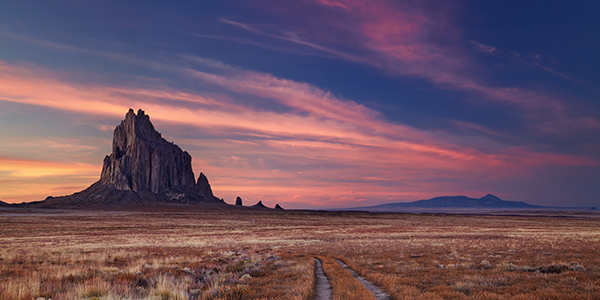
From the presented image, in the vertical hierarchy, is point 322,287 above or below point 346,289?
below

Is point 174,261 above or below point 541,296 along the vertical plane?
below

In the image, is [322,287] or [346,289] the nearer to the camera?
[346,289]

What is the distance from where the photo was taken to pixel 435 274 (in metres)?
14.4

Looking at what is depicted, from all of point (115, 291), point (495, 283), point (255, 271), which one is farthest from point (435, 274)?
point (115, 291)

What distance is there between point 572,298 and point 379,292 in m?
5.48

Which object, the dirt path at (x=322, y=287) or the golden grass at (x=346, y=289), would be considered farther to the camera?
the dirt path at (x=322, y=287)

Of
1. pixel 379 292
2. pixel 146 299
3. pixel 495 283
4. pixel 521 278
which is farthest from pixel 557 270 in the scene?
pixel 146 299

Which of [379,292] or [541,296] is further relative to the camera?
[379,292]

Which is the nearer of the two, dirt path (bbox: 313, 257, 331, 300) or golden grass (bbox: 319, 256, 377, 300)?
golden grass (bbox: 319, 256, 377, 300)

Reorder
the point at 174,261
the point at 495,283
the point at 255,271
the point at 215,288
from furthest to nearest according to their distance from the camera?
the point at 174,261 < the point at 255,271 < the point at 495,283 < the point at 215,288

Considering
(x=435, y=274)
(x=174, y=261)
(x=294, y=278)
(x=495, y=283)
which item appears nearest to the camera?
(x=495, y=283)

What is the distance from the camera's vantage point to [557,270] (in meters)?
14.2

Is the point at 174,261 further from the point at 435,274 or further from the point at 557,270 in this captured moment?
the point at 557,270

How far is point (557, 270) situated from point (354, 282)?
31.5ft
